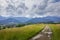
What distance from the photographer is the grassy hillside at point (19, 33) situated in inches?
116

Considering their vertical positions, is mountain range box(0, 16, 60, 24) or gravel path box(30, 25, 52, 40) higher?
mountain range box(0, 16, 60, 24)

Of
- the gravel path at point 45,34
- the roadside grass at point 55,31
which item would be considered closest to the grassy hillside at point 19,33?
the gravel path at point 45,34

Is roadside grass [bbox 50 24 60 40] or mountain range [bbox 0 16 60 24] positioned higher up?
mountain range [bbox 0 16 60 24]

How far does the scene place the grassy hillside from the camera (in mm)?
Result: 2953

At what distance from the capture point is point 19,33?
2969 mm

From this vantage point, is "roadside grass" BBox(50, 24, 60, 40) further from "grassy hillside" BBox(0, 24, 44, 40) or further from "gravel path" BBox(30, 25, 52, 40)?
"grassy hillside" BBox(0, 24, 44, 40)

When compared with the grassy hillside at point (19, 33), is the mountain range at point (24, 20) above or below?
above

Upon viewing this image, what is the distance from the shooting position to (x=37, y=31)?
299cm

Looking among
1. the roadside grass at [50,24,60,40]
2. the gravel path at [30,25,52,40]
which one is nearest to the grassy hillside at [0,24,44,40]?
the gravel path at [30,25,52,40]

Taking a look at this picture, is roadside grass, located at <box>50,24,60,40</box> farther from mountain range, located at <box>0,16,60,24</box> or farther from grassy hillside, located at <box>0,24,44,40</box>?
grassy hillside, located at <box>0,24,44,40</box>

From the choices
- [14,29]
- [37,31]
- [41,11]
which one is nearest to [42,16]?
[41,11]

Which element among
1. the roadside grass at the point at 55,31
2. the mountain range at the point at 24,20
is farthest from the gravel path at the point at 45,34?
the mountain range at the point at 24,20

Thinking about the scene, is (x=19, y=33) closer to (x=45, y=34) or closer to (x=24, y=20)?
(x=24, y=20)

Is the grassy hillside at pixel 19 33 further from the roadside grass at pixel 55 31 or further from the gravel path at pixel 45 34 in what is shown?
the roadside grass at pixel 55 31
